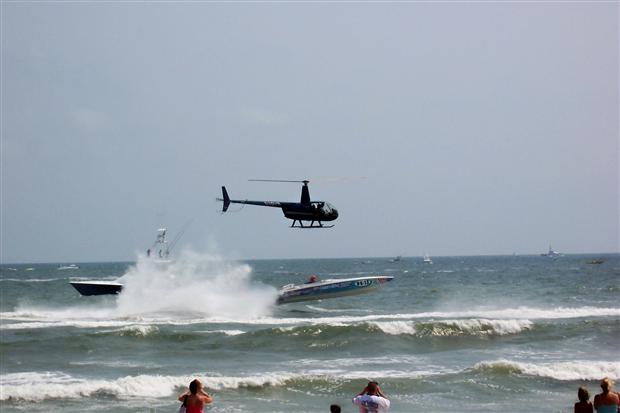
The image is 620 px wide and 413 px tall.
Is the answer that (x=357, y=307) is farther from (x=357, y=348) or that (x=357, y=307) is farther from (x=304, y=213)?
(x=304, y=213)

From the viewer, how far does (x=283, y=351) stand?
2847cm

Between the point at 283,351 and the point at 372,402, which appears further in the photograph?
the point at 283,351

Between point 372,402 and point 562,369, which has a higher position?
point 372,402

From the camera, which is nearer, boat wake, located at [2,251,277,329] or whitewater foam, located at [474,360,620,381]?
whitewater foam, located at [474,360,620,381]

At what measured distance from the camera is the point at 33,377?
910 inches

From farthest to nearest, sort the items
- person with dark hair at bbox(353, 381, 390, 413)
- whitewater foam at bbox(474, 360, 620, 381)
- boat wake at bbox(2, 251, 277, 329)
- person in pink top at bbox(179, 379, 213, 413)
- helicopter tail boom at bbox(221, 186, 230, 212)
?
boat wake at bbox(2, 251, 277, 329), helicopter tail boom at bbox(221, 186, 230, 212), whitewater foam at bbox(474, 360, 620, 381), person with dark hair at bbox(353, 381, 390, 413), person in pink top at bbox(179, 379, 213, 413)

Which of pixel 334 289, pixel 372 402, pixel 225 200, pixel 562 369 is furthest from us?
pixel 334 289

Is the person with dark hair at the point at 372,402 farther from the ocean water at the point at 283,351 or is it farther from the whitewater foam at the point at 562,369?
the whitewater foam at the point at 562,369

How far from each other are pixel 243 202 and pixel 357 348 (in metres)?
7.25

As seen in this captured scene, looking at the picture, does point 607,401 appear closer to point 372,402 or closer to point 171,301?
point 372,402

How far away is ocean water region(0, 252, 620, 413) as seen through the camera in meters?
20.1

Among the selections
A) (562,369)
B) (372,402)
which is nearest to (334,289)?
(562,369)

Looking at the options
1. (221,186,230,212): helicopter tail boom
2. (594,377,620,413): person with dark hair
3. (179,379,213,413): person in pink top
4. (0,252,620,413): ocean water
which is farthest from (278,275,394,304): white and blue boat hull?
(179,379,213,413): person in pink top

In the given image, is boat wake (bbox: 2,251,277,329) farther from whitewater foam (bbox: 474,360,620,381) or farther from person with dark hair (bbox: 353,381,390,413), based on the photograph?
person with dark hair (bbox: 353,381,390,413)
